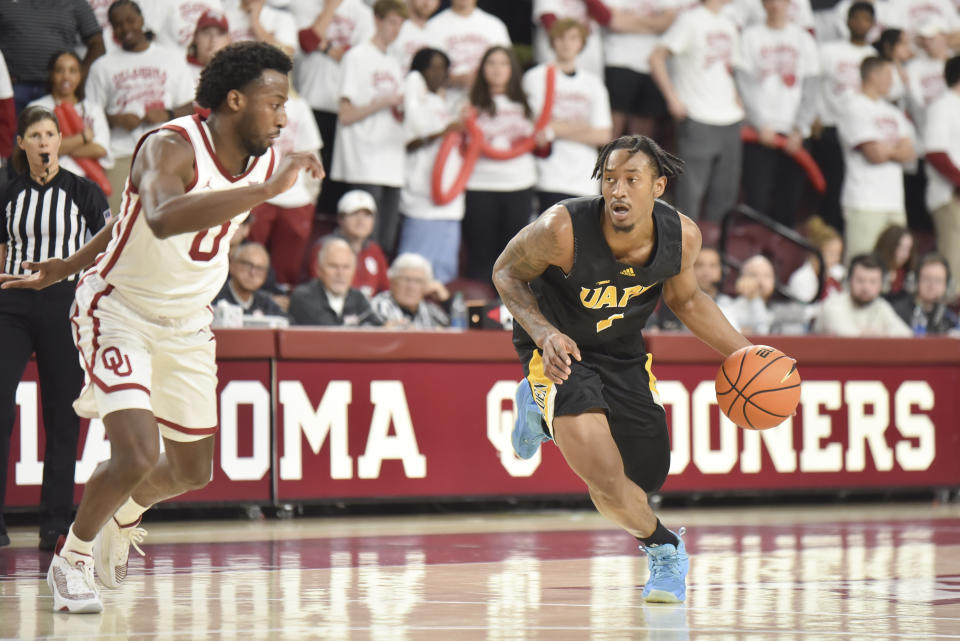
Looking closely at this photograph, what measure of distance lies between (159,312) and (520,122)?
6.51 m

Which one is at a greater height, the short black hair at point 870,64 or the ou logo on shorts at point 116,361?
the short black hair at point 870,64

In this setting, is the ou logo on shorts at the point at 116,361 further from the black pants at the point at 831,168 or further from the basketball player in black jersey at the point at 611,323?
the black pants at the point at 831,168

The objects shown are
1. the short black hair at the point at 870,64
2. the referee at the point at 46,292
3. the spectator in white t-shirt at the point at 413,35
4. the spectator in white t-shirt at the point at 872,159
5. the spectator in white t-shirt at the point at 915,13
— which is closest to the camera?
the referee at the point at 46,292

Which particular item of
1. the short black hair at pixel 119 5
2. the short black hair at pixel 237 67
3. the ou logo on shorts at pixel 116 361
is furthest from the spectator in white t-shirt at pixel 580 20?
the ou logo on shorts at pixel 116 361

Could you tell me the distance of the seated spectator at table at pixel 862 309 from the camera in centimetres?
1115

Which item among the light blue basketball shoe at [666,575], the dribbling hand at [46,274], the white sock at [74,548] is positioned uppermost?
the dribbling hand at [46,274]

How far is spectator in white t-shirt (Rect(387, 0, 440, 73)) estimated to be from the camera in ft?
38.0

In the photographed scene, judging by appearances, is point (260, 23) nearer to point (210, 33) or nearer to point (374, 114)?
point (210, 33)

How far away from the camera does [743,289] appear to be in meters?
11.4

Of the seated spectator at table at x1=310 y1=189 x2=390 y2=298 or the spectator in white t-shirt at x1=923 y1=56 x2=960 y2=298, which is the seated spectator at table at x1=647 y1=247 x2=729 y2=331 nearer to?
the seated spectator at table at x1=310 y1=189 x2=390 y2=298

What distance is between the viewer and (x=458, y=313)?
10492mm

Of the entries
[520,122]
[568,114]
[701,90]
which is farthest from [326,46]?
[701,90]

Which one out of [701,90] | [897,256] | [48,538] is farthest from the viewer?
[897,256]

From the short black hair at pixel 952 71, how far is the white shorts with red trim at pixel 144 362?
10194 mm
